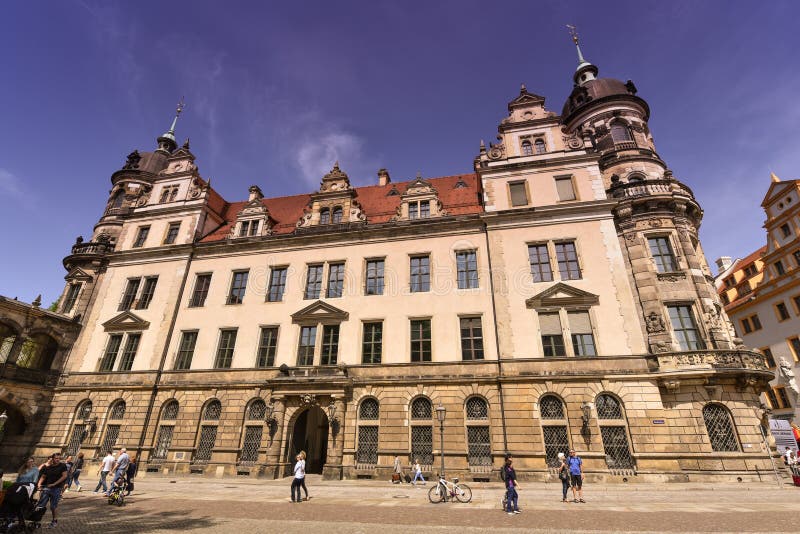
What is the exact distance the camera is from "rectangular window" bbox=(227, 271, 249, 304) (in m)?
27.8

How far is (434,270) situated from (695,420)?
15310 millimetres

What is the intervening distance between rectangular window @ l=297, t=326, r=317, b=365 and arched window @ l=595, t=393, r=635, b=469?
16.4 m

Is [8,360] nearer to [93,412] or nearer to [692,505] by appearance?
[93,412]

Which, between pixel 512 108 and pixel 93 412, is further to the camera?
pixel 512 108

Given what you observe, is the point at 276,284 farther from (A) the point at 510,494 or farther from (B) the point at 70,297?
(A) the point at 510,494

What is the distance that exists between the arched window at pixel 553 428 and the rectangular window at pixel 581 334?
9.82 feet

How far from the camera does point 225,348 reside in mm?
26250

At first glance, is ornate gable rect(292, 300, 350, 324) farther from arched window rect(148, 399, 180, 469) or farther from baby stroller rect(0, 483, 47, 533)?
baby stroller rect(0, 483, 47, 533)

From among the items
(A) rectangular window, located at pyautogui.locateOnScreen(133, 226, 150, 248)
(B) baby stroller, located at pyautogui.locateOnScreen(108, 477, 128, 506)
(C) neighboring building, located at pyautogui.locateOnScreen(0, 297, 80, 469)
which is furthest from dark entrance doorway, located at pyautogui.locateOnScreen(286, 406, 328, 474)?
(A) rectangular window, located at pyautogui.locateOnScreen(133, 226, 150, 248)

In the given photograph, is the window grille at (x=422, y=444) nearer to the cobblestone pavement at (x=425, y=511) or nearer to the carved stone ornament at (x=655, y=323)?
the cobblestone pavement at (x=425, y=511)

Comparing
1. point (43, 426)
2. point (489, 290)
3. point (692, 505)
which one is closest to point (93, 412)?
point (43, 426)

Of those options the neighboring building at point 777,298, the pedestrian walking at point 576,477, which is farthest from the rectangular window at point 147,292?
the neighboring building at point 777,298

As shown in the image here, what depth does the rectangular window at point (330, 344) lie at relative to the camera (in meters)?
24.4

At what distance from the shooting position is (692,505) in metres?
13.2
